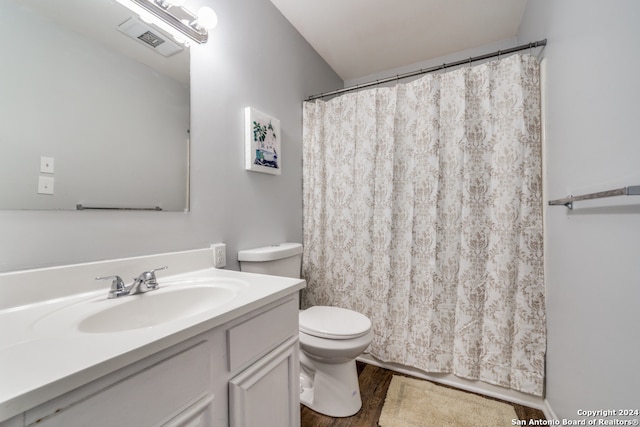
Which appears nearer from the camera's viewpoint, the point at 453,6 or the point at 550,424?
the point at 550,424

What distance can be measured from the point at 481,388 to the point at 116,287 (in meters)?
1.86

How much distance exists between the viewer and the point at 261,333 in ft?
2.65

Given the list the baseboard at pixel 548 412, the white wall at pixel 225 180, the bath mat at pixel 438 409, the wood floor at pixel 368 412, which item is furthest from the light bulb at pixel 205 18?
the baseboard at pixel 548 412

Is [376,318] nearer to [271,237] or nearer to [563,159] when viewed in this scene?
[271,237]

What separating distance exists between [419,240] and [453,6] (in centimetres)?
151

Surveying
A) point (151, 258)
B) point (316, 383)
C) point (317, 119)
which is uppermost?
point (317, 119)

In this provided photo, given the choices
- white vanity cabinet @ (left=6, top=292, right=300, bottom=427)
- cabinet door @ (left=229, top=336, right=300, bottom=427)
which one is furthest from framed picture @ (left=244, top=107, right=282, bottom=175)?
cabinet door @ (left=229, top=336, right=300, bottom=427)

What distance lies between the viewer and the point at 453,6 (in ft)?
5.55

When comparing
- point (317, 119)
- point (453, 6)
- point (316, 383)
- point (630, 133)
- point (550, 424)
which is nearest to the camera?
point (630, 133)

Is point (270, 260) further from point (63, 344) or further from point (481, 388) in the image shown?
point (481, 388)

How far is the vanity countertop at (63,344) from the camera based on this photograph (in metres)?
0.39

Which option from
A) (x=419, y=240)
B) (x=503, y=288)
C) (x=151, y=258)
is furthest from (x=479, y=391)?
(x=151, y=258)

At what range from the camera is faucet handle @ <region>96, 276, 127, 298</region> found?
83 centimetres

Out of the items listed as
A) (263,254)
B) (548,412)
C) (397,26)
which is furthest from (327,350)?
(397,26)
